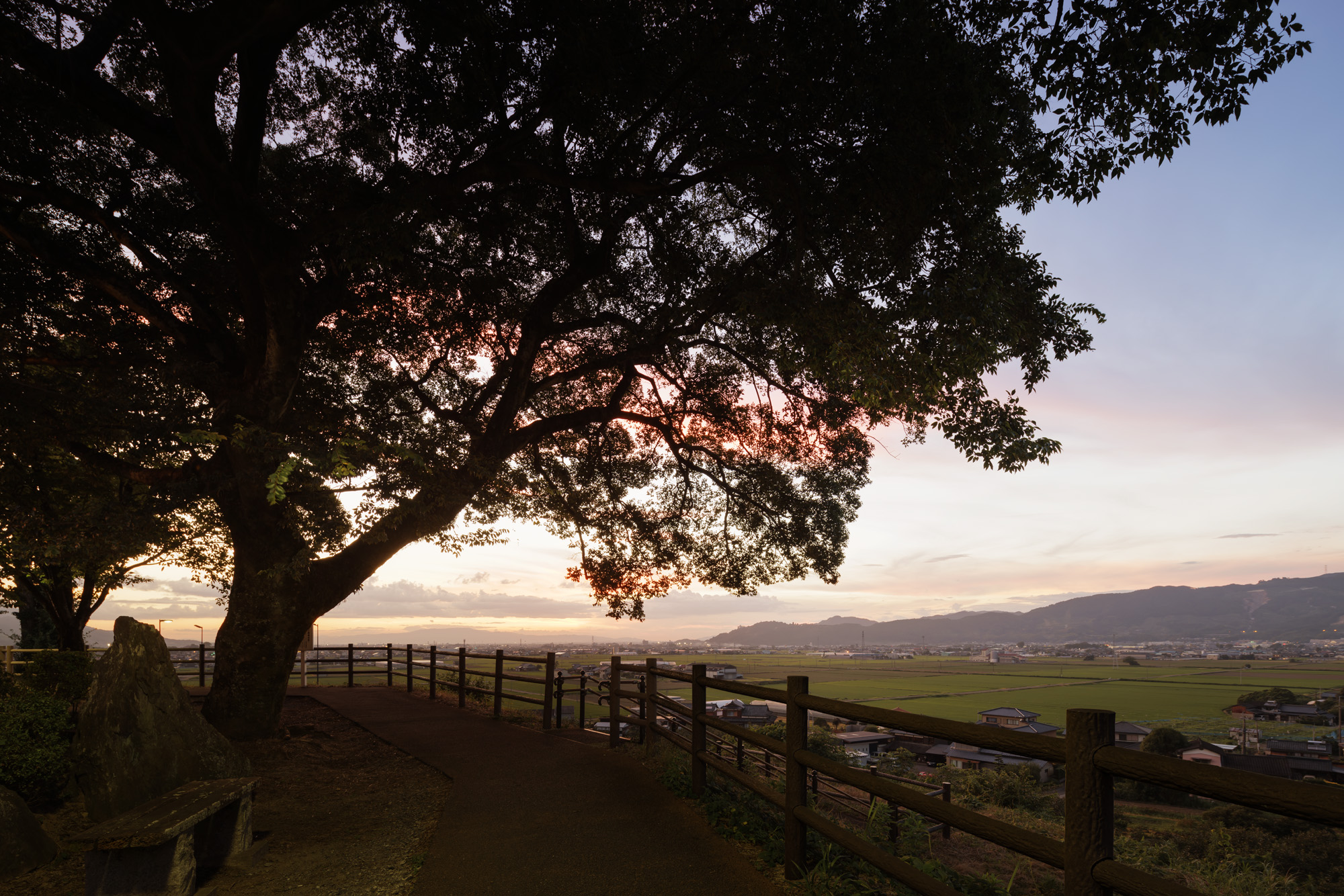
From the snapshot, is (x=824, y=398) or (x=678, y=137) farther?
(x=824, y=398)

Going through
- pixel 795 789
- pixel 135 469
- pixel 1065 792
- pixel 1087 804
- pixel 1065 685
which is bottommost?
pixel 1065 685

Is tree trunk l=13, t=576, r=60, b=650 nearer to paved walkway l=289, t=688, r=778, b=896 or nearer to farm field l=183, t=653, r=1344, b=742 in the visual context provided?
paved walkway l=289, t=688, r=778, b=896

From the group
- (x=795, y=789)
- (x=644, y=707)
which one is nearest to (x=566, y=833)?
(x=795, y=789)

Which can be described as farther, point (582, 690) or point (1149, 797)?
point (1149, 797)

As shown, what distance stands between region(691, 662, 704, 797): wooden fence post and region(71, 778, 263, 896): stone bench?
3808 millimetres

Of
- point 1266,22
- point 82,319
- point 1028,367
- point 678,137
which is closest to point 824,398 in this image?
point 1028,367

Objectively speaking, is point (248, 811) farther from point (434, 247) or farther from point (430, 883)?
point (434, 247)

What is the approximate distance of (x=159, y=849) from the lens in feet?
16.1

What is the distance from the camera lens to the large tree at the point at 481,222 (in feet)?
25.1

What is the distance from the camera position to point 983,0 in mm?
7574

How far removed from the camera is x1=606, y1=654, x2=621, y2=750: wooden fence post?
32.6ft

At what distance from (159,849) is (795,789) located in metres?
4.29

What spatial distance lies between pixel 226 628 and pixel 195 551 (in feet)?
48.7

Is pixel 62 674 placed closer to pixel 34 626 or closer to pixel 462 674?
pixel 462 674
